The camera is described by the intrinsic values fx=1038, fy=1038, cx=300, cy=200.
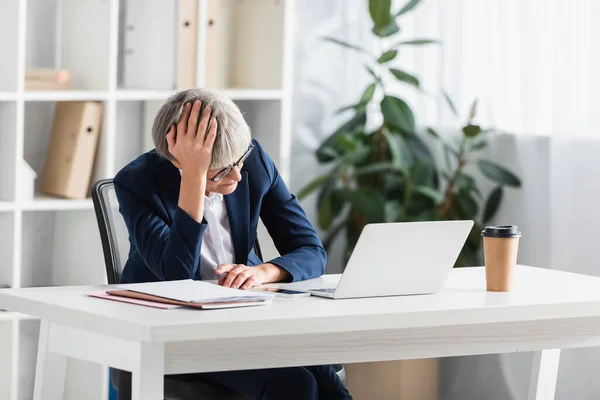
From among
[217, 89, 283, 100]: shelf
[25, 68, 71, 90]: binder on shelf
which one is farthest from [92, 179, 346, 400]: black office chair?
[217, 89, 283, 100]: shelf

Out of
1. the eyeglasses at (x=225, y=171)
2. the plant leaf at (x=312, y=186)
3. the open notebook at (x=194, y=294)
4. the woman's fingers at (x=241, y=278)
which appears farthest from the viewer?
the plant leaf at (x=312, y=186)

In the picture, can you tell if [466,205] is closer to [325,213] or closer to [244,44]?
[325,213]

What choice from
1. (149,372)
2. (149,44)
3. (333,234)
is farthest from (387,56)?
(149,372)

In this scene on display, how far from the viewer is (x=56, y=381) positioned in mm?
1988

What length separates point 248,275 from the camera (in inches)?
81.0

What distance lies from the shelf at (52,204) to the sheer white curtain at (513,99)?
40.7 inches

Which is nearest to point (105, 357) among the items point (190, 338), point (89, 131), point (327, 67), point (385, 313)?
point (190, 338)

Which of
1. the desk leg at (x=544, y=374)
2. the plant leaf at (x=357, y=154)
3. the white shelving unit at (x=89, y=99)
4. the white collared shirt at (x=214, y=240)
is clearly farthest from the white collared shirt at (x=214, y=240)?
the plant leaf at (x=357, y=154)

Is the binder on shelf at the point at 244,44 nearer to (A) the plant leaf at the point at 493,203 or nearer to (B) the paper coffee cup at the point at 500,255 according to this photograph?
(A) the plant leaf at the point at 493,203

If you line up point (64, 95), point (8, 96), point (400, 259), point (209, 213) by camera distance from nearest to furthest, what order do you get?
point (400, 259) → point (209, 213) → point (8, 96) → point (64, 95)

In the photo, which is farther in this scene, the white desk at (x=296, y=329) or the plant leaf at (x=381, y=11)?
the plant leaf at (x=381, y=11)

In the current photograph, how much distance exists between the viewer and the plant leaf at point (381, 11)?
143 inches

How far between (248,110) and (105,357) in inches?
76.3

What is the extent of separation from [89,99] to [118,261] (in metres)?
0.99
